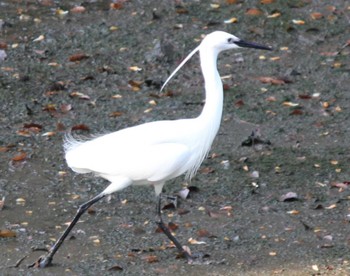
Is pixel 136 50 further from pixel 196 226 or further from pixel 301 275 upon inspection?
pixel 301 275

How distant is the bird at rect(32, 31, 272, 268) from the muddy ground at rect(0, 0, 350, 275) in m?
0.34

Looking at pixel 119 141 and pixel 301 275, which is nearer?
pixel 301 275

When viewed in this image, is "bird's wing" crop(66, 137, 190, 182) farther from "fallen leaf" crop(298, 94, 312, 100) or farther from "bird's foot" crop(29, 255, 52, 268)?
"fallen leaf" crop(298, 94, 312, 100)

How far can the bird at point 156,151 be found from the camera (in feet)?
20.9

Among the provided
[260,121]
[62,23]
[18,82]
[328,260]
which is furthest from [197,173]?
[62,23]

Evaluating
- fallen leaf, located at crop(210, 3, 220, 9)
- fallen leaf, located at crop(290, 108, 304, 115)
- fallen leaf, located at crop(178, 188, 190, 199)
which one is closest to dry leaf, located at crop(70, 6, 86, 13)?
fallen leaf, located at crop(210, 3, 220, 9)

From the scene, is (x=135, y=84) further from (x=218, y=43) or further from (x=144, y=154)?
(x=144, y=154)

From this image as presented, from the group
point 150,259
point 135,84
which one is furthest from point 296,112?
point 150,259

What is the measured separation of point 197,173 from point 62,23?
10.6 feet

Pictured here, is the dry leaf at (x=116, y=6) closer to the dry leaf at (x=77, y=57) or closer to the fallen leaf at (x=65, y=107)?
the dry leaf at (x=77, y=57)

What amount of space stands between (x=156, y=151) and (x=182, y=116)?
249 cm

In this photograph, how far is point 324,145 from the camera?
Answer: 8305mm

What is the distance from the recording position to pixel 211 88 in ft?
21.3

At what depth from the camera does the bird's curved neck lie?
650cm
